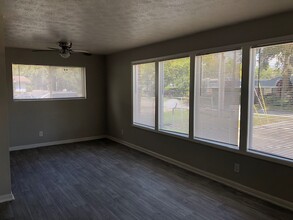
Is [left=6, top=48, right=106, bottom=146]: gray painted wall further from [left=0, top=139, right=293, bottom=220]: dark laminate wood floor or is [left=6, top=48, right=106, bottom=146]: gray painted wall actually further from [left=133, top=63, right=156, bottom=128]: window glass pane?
[left=133, top=63, right=156, bottom=128]: window glass pane

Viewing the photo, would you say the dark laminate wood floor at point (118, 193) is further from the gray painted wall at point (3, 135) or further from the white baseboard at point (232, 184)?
the gray painted wall at point (3, 135)

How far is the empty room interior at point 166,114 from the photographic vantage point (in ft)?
9.30

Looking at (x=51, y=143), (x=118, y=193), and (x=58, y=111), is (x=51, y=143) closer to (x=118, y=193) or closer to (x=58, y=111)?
(x=58, y=111)

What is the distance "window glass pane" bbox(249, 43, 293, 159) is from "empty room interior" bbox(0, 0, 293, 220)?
1 cm

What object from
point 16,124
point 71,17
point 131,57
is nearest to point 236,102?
point 71,17

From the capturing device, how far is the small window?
5.55 meters

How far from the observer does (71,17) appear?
9.87 ft

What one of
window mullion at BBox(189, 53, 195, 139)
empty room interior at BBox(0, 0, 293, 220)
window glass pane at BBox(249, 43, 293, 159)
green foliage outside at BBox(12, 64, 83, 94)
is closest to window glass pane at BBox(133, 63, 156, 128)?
empty room interior at BBox(0, 0, 293, 220)

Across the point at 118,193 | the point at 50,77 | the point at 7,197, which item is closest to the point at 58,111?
the point at 50,77

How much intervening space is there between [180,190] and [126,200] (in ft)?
2.64

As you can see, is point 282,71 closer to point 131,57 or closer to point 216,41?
point 216,41

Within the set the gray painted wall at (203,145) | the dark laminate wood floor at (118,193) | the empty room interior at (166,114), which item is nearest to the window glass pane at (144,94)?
the empty room interior at (166,114)

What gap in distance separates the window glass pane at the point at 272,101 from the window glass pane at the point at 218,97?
0.82 feet

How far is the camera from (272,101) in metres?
3.07
